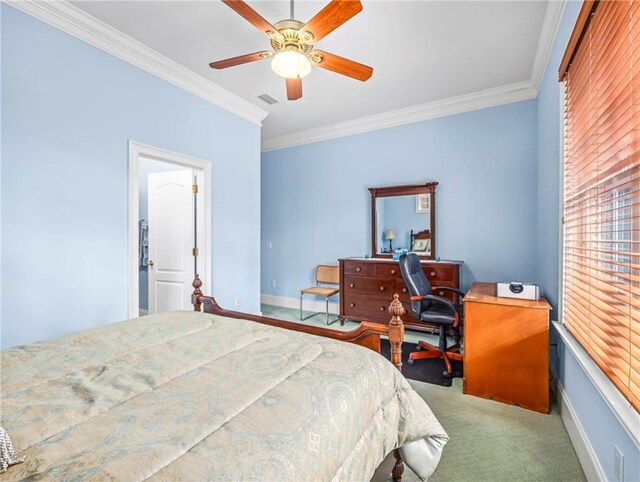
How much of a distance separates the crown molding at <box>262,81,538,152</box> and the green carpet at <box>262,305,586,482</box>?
3202 millimetres

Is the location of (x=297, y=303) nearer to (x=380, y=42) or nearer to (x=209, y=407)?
(x=380, y=42)

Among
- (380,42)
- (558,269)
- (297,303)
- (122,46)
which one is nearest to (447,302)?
(558,269)

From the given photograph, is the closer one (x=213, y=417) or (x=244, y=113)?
(x=213, y=417)

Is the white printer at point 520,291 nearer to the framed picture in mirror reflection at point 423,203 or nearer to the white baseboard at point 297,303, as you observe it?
the framed picture in mirror reflection at point 423,203

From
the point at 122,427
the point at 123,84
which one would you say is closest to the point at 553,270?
the point at 122,427

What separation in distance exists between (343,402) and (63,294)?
2.37 m

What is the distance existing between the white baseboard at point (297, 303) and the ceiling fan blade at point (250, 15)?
3697 millimetres

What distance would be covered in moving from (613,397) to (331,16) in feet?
7.45

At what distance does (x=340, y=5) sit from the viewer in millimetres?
1734

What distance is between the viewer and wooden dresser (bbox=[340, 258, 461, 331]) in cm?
371

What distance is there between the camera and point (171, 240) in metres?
3.79

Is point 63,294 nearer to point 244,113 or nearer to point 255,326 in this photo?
point 255,326

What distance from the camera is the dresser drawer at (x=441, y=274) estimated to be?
3.65 meters

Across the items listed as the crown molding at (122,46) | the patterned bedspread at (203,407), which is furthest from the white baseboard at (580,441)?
the crown molding at (122,46)
